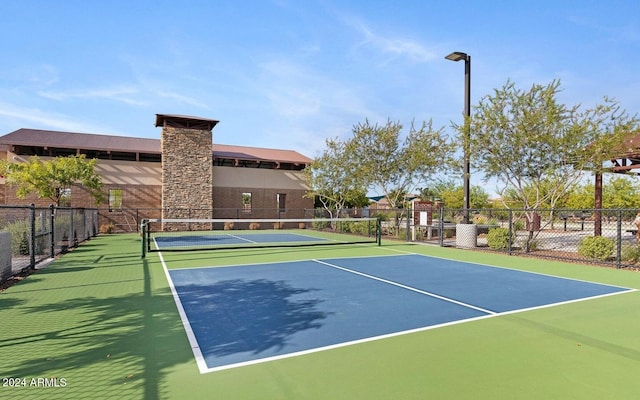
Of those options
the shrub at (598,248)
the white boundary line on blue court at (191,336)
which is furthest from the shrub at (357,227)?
the white boundary line on blue court at (191,336)

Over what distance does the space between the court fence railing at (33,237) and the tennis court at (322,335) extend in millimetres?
872

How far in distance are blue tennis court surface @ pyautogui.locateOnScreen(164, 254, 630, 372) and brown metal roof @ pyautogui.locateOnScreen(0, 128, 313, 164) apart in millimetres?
23208

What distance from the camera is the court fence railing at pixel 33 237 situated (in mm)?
8699

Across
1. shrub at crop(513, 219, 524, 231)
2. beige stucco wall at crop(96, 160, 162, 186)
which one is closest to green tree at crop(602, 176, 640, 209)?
shrub at crop(513, 219, 524, 231)

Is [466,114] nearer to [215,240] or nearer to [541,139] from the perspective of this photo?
[541,139]

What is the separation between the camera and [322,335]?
4969 mm

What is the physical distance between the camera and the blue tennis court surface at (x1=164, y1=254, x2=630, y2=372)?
4.80m

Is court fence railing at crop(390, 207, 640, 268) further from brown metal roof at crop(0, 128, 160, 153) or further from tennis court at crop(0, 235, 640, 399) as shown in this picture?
brown metal roof at crop(0, 128, 160, 153)

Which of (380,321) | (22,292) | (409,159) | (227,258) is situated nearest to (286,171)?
(409,159)

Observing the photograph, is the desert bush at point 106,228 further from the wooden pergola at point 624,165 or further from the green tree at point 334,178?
the wooden pergola at point 624,165

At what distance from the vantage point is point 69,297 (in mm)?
7117

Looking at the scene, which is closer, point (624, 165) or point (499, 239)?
point (499, 239)

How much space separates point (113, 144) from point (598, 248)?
31327 millimetres

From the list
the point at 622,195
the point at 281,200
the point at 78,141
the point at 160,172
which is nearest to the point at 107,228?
the point at 160,172
